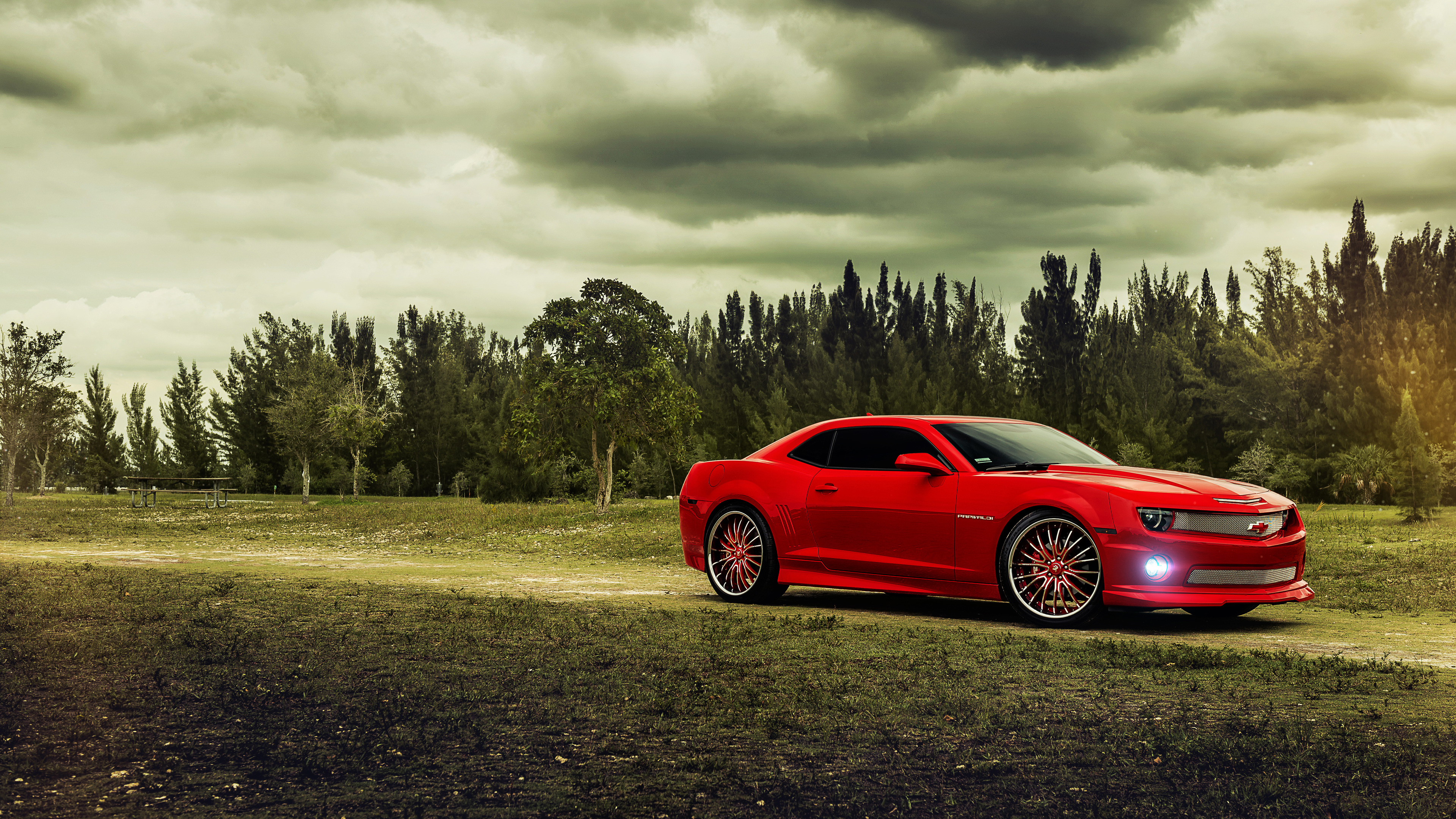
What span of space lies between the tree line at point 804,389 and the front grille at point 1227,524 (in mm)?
15699

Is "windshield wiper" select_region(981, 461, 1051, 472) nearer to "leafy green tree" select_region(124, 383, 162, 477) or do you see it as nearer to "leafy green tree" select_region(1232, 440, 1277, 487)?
"leafy green tree" select_region(1232, 440, 1277, 487)

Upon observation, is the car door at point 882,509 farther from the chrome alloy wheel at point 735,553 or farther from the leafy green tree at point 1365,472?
the leafy green tree at point 1365,472

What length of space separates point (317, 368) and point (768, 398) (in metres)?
27.7

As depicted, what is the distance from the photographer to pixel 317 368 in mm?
66250

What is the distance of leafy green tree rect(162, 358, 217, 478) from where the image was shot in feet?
254

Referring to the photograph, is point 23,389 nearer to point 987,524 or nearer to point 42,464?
point 42,464

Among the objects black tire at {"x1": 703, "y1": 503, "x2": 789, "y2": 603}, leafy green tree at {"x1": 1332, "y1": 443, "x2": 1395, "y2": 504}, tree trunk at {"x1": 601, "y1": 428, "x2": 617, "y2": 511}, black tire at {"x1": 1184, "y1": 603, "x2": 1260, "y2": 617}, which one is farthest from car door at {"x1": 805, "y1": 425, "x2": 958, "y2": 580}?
leafy green tree at {"x1": 1332, "y1": 443, "x2": 1395, "y2": 504}

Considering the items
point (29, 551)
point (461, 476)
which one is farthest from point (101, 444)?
point (29, 551)

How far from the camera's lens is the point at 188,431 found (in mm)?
77812

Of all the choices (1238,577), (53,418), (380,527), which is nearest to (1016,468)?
(1238,577)

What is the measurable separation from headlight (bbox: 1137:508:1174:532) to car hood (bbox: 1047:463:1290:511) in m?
0.06

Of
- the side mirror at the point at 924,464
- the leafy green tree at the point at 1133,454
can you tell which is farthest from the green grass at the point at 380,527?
the leafy green tree at the point at 1133,454

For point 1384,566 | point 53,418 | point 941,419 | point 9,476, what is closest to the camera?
point 941,419

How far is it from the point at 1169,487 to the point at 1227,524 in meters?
0.47
